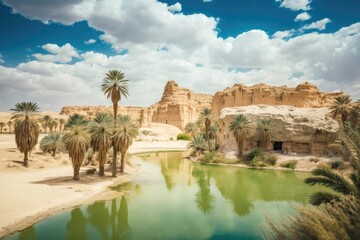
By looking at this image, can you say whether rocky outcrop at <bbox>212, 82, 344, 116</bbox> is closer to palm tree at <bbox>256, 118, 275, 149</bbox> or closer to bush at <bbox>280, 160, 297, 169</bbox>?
palm tree at <bbox>256, 118, 275, 149</bbox>

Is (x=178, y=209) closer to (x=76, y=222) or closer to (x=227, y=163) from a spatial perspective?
(x=76, y=222)

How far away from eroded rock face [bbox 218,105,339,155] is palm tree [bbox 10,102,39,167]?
29.8m

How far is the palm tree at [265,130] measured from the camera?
135 feet

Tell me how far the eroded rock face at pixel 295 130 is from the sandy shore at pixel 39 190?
2071 cm

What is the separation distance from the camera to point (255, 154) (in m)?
40.8

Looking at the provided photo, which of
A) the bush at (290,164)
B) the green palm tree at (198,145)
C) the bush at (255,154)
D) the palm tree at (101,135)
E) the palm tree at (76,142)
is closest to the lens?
the palm tree at (76,142)

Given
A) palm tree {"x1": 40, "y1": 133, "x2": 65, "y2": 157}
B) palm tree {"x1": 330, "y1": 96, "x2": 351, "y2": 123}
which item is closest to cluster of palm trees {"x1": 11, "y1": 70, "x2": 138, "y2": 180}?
palm tree {"x1": 40, "y1": 133, "x2": 65, "y2": 157}

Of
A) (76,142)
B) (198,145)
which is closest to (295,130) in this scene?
(198,145)

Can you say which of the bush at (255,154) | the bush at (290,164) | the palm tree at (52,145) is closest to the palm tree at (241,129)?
the bush at (255,154)

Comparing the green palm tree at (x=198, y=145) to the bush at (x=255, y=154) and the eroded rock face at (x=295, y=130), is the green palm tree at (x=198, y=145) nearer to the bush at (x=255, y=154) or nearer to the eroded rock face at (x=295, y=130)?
the eroded rock face at (x=295, y=130)

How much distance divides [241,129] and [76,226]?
30.0 metres

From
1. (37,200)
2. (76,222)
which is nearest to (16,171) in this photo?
(37,200)

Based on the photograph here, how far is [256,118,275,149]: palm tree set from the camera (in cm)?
4106

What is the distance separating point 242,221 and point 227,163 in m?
25.2
